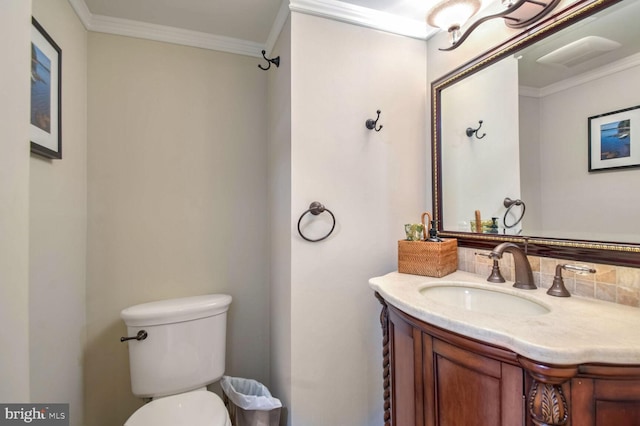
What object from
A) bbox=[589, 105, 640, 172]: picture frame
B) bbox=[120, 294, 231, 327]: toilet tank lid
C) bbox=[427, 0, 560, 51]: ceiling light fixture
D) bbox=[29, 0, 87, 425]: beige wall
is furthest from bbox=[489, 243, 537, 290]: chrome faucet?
bbox=[29, 0, 87, 425]: beige wall

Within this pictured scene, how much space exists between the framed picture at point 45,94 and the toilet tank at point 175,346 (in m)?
0.83

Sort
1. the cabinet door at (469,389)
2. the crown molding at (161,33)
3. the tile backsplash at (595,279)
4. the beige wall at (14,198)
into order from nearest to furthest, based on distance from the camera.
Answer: the beige wall at (14,198), the cabinet door at (469,389), the tile backsplash at (595,279), the crown molding at (161,33)

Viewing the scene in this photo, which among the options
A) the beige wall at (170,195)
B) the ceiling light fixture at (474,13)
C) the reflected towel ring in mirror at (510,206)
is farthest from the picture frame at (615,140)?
the beige wall at (170,195)

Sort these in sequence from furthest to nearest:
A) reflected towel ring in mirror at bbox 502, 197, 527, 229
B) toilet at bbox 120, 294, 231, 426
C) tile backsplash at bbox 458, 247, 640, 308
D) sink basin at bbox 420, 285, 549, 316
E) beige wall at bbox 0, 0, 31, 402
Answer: toilet at bbox 120, 294, 231, 426 → reflected towel ring in mirror at bbox 502, 197, 527, 229 → sink basin at bbox 420, 285, 549, 316 → tile backsplash at bbox 458, 247, 640, 308 → beige wall at bbox 0, 0, 31, 402

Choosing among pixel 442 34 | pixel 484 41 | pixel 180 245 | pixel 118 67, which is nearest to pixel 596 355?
pixel 484 41

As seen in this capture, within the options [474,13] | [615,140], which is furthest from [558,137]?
[474,13]

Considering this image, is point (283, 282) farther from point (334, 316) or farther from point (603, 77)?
point (603, 77)

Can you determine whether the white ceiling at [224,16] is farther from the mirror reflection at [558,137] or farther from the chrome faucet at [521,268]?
the chrome faucet at [521,268]

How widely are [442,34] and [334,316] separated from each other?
1.60m

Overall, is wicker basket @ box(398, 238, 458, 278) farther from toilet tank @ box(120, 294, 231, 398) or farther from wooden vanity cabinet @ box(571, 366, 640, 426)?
toilet tank @ box(120, 294, 231, 398)

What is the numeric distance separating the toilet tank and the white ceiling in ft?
4.99

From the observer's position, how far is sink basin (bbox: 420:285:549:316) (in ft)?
3.24

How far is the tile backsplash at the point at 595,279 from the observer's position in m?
0.84

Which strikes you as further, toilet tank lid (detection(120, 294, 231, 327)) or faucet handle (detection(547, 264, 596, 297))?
toilet tank lid (detection(120, 294, 231, 327))
